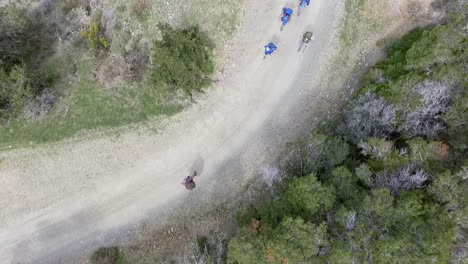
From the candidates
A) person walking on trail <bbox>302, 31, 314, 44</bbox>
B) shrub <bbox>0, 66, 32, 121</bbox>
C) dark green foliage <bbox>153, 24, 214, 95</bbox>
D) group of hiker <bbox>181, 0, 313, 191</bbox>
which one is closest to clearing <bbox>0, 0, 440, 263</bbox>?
group of hiker <bbox>181, 0, 313, 191</bbox>

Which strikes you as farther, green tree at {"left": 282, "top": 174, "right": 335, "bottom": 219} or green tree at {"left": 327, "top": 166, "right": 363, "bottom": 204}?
green tree at {"left": 327, "top": 166, "right": 363, "bottom": 204}

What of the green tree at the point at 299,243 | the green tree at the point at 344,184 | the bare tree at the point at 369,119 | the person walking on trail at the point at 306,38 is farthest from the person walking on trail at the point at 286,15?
the green tree at the point at 299,243

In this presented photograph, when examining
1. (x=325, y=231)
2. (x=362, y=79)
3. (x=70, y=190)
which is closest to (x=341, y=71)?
(x=362, y=79)

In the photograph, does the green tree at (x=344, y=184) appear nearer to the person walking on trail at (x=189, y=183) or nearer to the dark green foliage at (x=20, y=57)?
the person walking on trail at (x=189, y=183)

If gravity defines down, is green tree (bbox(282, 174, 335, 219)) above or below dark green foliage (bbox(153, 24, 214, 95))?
below

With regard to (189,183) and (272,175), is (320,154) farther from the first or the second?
(189,183)

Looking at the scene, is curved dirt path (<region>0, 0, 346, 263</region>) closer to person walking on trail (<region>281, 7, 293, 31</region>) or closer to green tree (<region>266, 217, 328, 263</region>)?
person walking on trail (<region>281, 7, 293, 31</region>)

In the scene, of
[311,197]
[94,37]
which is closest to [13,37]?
[94,37]

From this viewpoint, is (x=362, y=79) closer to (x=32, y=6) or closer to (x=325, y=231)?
(x=325, y=231)

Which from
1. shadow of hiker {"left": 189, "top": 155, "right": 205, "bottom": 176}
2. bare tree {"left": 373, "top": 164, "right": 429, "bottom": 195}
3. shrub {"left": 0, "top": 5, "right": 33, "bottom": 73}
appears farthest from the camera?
shrub {"left": 0, "top": 5, "right": 33, "bottom": 73}
